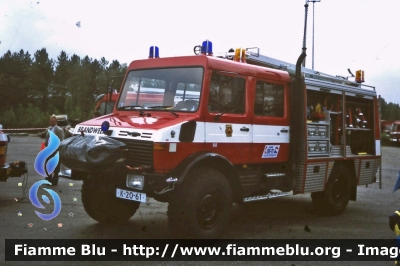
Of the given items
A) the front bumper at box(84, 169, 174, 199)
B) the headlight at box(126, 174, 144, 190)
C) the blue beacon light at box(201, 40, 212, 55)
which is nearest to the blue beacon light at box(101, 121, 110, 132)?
the front bumper at box(84, 169, 174, 199)

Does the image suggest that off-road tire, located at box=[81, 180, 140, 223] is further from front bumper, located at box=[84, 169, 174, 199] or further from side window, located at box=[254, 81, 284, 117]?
side window, located at box=[254, 81, 284, 117]

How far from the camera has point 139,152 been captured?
6691mm

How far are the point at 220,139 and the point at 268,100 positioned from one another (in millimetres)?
1410

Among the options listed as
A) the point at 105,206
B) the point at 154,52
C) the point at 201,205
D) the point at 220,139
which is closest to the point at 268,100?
the point at 220,139

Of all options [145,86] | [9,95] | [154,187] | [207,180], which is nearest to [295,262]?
[207,180]

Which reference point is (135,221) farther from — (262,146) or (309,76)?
(309,76)

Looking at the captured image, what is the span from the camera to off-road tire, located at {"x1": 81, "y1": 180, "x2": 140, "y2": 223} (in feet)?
25.2

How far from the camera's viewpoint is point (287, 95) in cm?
874

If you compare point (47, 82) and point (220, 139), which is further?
point (47, 82)

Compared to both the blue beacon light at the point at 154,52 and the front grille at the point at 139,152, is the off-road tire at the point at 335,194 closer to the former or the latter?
the blue beacon light at the point at 154,52

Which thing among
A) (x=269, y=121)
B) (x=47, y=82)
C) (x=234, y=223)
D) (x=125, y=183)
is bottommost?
(x=234, y=223)

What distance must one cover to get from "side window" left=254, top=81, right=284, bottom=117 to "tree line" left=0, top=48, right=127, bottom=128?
64.0 meters

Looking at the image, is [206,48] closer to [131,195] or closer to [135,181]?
[135,181]

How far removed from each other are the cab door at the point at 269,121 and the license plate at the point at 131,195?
7.25 ft
